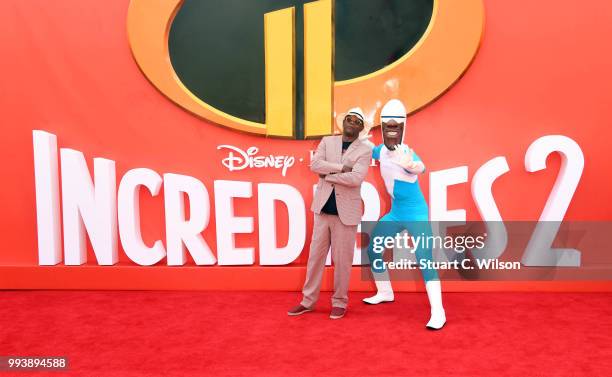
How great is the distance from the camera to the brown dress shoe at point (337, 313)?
11.5ft

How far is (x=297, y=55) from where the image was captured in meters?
4.22

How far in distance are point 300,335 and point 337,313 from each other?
426 mm

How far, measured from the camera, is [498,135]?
4195mm

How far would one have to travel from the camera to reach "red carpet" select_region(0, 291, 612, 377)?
275 cm

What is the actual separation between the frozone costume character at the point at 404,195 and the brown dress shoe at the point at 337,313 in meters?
0.63

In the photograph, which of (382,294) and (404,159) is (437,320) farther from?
(404,159)

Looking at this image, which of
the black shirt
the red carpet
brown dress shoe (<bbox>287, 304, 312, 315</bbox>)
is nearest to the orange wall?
the red carpet

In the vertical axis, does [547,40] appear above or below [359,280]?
above

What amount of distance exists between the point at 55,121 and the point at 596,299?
4.89 m

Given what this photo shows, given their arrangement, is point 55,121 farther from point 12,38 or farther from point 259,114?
point 259,114

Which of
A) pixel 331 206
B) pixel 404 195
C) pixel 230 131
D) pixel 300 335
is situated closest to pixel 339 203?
pixel 331 206

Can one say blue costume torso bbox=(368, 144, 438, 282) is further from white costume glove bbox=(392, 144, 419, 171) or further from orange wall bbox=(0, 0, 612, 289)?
orange wall bbox=(0, 0, 612, 289)

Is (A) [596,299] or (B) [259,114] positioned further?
(B) [259,114]

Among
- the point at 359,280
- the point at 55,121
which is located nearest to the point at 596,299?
the point at 359,280
